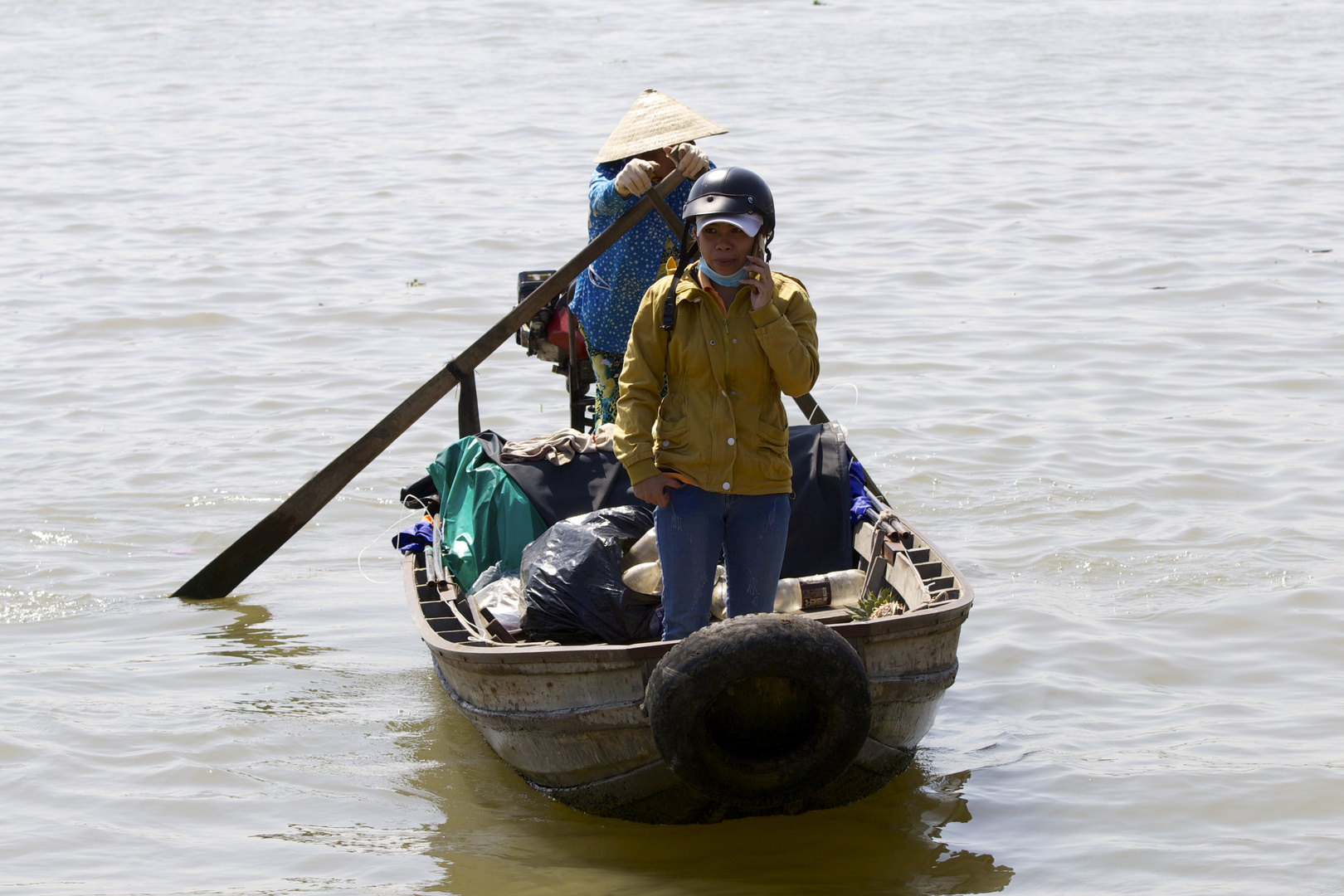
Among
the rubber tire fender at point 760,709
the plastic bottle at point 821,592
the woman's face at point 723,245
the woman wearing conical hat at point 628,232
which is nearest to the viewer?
the rubber tire fender at point 760,709

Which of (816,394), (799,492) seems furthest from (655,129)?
(816,394)

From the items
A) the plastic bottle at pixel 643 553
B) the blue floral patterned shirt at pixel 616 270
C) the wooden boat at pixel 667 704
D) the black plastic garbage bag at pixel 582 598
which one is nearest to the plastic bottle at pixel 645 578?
the plastic bottle at pixel 643 553

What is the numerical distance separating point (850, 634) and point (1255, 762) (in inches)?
87.1

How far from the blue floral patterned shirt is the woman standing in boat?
→ 52.6 inches

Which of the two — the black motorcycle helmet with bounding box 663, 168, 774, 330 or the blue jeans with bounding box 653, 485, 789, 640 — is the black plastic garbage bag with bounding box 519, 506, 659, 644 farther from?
the black motorcycle helmet with bounding box 663, 168, 774, 330

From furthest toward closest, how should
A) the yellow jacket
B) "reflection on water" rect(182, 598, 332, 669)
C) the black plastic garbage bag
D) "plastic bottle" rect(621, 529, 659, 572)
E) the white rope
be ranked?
1. the white rope
2. "reflection on water" rect(182, 598, 332, 669)
3. "plastic bottle" rect(621, 529, 659, 572)
4. the black plastic garbage bag
5. the yellow jacket

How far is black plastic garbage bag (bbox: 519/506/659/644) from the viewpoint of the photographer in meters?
5.04

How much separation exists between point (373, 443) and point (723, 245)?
120 inches

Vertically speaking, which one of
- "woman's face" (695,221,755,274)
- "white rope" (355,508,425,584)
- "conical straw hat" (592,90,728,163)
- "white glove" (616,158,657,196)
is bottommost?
"white rope" (355,508,425,584)

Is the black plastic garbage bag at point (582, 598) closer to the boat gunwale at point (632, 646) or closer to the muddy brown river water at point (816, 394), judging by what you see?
the boat gunwale at point (632, 646)

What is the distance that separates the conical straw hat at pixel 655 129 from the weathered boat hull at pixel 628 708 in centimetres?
213

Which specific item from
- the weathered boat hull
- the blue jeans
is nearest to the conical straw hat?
the blue jeans

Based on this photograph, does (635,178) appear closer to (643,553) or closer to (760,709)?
(643,553)

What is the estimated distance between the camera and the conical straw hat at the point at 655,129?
5.77 m
